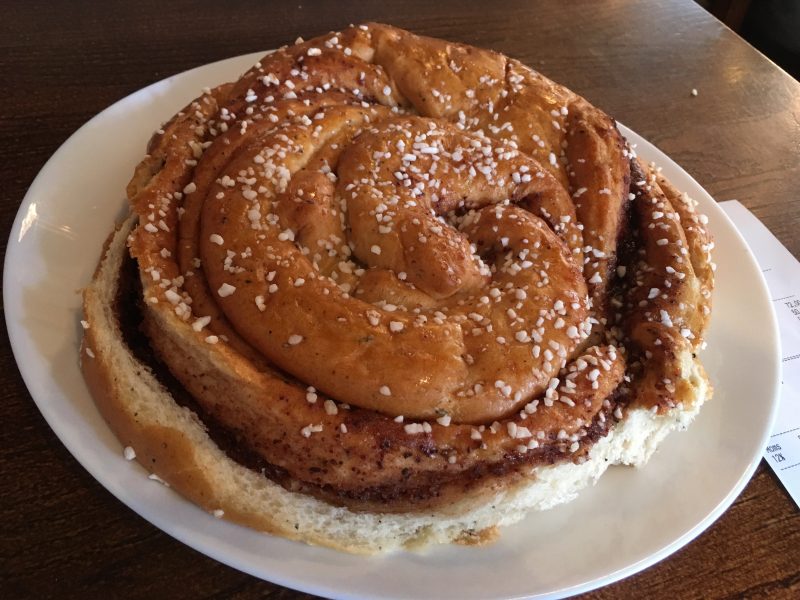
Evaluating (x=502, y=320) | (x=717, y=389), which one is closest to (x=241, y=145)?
(x=502, y=320)

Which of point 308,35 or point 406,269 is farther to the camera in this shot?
point 308,35

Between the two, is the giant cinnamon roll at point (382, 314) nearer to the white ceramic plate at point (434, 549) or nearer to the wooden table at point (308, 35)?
the white ceramic plate at point (434, 549)

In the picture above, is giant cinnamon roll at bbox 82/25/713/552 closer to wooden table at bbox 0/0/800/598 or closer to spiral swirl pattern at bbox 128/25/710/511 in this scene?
spiral swirl pattern at bbox 128/25/710/511

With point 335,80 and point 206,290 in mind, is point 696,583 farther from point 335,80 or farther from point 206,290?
point 335,80

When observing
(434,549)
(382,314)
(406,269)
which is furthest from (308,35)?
(434,549)

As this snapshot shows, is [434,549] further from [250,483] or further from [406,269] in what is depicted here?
[406,269]

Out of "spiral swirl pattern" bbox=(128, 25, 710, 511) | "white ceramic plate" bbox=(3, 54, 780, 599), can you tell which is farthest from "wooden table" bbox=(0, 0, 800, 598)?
"spiral swirl pattern" bbox=(128, 25, 710, 511)

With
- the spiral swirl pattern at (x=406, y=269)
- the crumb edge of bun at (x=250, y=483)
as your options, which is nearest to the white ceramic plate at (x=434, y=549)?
the crumb edge of bun at (x=250, y=483)
